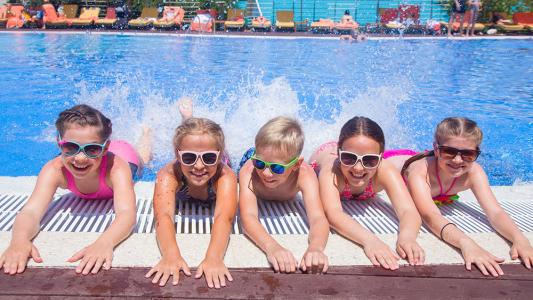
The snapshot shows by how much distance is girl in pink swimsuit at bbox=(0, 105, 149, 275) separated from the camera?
2.29 m

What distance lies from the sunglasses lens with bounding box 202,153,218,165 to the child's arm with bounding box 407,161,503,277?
140cm

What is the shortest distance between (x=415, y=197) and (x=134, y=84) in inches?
359

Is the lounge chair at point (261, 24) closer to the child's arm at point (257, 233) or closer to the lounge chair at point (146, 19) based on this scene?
the lounge chair at point (146, 19)

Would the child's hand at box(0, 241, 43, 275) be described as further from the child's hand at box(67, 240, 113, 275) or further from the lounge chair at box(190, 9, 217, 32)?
the lounge chair at box(190, 9, 217, 32)

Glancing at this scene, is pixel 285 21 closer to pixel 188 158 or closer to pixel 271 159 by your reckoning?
pixel 271 159

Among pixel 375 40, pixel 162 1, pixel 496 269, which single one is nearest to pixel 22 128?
pixel 496 269

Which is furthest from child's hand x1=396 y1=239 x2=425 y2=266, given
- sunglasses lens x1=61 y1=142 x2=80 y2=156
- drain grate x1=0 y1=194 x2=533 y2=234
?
sunglasses lens x1=61 y1=142 x2=80 y2=156

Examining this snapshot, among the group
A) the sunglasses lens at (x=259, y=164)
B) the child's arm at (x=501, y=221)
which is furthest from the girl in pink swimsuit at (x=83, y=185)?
the child's arm at (x=501, y=221)

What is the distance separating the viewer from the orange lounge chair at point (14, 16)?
71.5 feet

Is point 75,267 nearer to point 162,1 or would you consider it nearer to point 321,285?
point 321,285

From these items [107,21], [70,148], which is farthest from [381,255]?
[107,21]

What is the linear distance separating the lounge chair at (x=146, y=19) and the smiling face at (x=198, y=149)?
20501mm

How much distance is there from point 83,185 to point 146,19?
20678mm

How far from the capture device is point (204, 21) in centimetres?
2228
